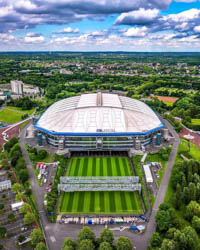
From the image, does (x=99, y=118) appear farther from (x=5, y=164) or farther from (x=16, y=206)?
(x=16, y=206)

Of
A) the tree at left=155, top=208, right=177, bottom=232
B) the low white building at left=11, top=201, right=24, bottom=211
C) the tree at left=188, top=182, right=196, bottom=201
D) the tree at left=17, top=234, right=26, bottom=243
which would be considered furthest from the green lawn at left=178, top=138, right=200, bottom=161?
the tree at left=17, top=234, right=26, bottom=243

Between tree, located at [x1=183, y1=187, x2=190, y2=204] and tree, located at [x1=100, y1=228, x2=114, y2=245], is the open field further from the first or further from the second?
tree, located at [x1=100, y1=228, x2=114, y2=245]

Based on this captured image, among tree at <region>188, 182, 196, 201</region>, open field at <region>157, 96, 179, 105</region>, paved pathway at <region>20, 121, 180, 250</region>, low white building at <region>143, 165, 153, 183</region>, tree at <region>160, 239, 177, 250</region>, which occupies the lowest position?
paved pathway at <region>20, 121, 180, 250</region>

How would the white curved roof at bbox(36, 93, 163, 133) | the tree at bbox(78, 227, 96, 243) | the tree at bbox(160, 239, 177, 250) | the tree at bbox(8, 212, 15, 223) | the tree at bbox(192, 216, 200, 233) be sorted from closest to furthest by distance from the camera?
the tree at bbox(160, 239, 177, 250) → the tree at bbox(78, 227, 96, 243) → the tree at bbox(192, 216, 200, 233) → the tree at bbox(8, 212, 15, 223) → the white curved roof at bbox(36, 93, 163, 133)

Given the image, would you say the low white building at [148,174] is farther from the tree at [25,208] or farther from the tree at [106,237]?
the tree at [25,208]

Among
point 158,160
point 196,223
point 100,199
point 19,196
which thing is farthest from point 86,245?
point 158,160

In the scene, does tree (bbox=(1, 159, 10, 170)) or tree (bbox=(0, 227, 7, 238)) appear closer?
tree (bbox=(0, 227, 7, 238))

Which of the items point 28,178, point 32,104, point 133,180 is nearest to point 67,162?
point 28,178
